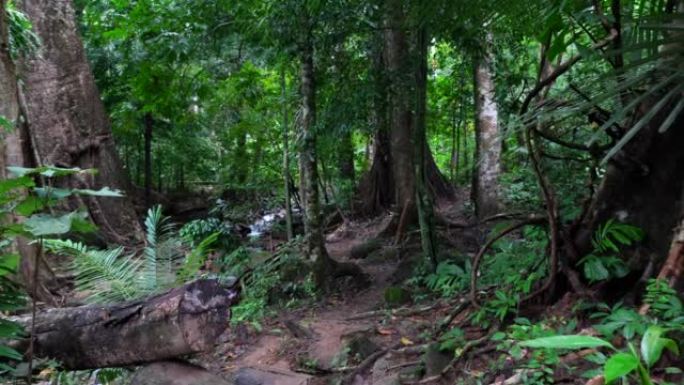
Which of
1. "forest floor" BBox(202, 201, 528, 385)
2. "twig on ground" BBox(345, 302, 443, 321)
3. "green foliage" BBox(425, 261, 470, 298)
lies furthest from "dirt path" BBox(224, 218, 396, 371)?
"green foliage" BBox(425, 261, 470, 298)

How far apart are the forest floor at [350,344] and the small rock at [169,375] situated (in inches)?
46.9

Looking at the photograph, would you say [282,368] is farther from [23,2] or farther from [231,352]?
[23,2]

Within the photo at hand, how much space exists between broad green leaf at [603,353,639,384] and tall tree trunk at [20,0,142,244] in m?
9.08

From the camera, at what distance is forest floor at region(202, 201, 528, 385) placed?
376cm

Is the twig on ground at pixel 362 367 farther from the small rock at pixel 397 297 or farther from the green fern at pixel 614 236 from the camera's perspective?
the green fern at pixel 614 236

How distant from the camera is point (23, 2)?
8539mm

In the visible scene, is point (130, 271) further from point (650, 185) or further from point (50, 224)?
point (650, 185)

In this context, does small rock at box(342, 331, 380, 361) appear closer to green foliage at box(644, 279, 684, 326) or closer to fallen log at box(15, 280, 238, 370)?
fallen log at box(15, 280, 238, 370)

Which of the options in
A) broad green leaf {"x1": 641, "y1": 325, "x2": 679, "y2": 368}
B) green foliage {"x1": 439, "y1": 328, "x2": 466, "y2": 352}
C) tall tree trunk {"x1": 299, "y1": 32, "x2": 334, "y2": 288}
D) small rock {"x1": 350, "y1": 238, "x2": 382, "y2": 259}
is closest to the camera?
broad green leaf {"x1": 641, "y1": 325, "x2": 679, "y2": 368}

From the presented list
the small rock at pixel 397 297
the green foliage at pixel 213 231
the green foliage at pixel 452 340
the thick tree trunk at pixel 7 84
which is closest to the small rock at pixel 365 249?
the green foliage at pixel 213 231

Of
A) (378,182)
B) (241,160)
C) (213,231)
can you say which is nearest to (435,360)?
(213,231)

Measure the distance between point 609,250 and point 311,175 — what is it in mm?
3905

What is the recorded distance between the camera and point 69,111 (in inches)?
355

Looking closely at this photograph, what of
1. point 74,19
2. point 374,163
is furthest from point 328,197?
point 74,19
